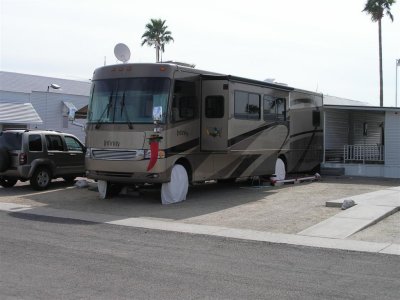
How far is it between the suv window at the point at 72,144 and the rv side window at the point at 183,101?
16.6 ft

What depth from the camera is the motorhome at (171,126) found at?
12.6 meters

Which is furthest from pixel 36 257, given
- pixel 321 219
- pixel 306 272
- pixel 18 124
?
pixel 18 124

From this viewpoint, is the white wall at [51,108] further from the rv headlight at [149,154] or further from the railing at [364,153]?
the rv headlight at [149,154]

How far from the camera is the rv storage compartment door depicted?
13859 mm

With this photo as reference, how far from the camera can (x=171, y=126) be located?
12703 millimetres

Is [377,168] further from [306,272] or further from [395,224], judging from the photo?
[306,272]

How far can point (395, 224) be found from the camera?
10367 mm

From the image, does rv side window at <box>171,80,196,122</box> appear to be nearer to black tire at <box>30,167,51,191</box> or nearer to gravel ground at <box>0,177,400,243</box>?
gravel ground at <box>0,177,400,243</box>

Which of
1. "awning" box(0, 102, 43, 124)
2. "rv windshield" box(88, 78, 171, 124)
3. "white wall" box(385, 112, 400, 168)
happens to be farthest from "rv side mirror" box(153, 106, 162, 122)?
"awning" box(0, 102, 43, 124)

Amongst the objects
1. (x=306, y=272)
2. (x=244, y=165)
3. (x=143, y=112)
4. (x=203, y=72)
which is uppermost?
(x=203, y=72)

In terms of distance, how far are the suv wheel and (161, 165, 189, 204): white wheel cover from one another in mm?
4885

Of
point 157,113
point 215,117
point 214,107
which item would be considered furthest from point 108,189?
point 214,107

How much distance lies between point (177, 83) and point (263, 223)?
4352 millimetres

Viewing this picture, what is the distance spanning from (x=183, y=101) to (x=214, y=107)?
1018mm
